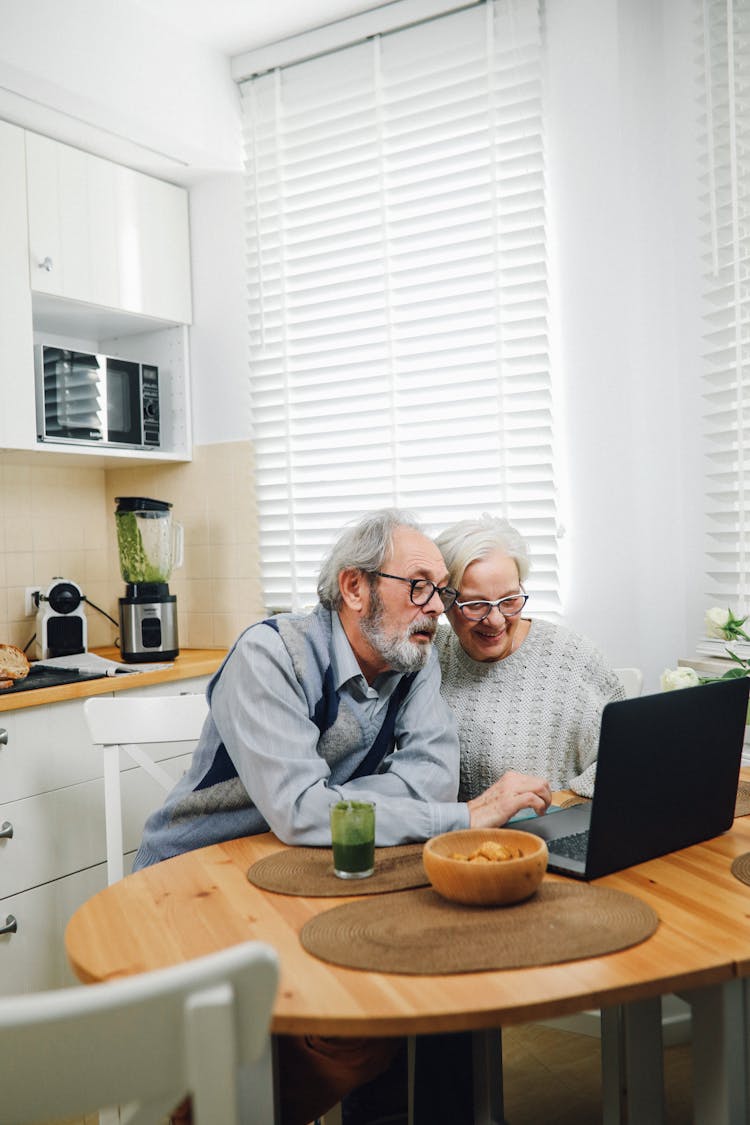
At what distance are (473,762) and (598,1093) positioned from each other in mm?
920

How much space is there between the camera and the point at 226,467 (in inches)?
132

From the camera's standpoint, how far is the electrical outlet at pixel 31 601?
10.3 feet

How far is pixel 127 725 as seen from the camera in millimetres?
2002

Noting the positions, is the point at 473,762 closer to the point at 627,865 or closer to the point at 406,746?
the point at 406,746

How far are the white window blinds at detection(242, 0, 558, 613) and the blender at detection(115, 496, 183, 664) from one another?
34cm

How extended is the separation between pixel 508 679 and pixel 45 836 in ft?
4.37

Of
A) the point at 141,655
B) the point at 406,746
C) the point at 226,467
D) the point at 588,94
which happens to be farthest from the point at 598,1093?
the point at 588,94

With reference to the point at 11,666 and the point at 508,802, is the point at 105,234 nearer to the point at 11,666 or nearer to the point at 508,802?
the point at 11,666

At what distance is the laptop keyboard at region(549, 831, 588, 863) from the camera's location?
4.29 ft

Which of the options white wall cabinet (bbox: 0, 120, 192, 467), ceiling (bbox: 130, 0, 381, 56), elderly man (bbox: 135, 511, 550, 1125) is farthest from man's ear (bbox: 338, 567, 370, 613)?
ceiling (bbox: 130, 0, 381, 56)

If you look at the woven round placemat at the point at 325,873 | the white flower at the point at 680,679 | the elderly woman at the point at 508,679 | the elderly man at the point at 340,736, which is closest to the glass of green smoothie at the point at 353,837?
the woven round placemat at the point at 325,873

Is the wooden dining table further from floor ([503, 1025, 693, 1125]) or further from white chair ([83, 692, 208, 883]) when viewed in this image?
floor ([503, 1025, 693, 1125])

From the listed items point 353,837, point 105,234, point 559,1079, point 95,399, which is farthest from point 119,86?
point 559,1079

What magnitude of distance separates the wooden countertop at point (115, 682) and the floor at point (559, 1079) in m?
0.95
